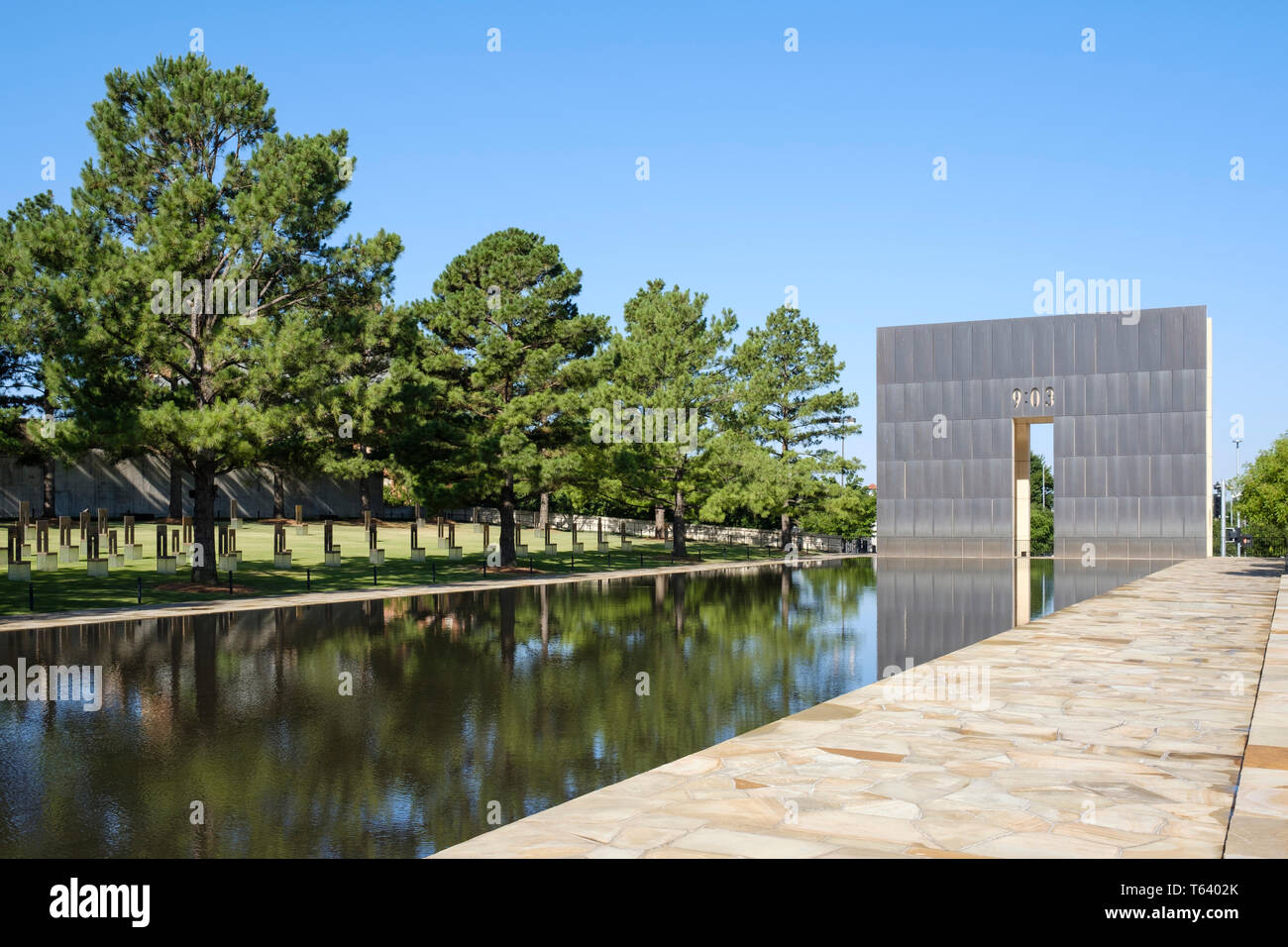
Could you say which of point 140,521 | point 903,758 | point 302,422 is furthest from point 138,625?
point 140,521

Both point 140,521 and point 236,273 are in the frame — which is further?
point 140,521

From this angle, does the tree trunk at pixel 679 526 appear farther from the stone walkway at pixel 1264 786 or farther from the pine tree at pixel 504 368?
the stone walkway at pixel 1264 786

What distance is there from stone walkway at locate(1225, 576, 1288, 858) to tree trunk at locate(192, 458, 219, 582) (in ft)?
86.0

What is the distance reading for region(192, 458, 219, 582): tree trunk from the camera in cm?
2931

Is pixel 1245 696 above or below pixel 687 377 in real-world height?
below

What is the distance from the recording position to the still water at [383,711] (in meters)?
7.68

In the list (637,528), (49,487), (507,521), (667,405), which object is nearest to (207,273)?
(507,521)

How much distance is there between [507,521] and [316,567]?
7.36 meters

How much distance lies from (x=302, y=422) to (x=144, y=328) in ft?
15.2

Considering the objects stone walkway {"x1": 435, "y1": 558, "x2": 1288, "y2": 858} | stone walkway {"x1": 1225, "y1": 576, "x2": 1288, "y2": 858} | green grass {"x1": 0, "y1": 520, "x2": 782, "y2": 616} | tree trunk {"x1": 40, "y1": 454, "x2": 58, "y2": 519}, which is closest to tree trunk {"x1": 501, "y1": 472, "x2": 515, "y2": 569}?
green grass {"x1": 0, "y1": 520, "x2": 782, "y2": 616}

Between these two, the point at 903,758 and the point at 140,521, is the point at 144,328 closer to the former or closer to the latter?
the point at 903,758

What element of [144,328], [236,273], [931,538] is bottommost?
[931,538]
